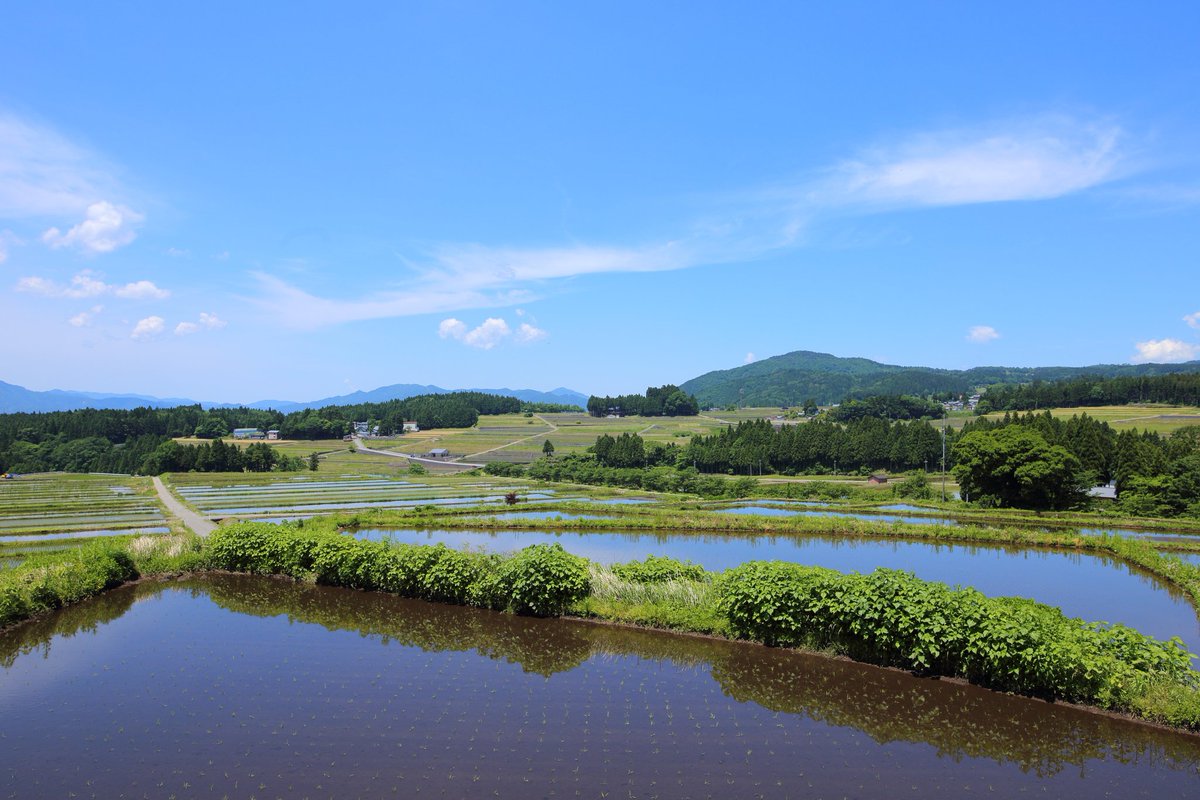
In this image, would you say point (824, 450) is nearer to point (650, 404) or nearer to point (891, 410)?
point (891, 410)

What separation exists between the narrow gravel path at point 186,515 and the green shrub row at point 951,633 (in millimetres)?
23509

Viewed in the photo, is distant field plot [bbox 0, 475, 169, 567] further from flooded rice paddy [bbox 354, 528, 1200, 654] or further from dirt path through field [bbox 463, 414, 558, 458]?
dirt path through field [bbox 463, 414, 558, 458]

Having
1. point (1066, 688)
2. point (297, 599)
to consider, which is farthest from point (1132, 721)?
point (297, 599)

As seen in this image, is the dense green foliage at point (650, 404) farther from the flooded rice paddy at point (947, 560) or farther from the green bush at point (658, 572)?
the green bush at point (658, 572)

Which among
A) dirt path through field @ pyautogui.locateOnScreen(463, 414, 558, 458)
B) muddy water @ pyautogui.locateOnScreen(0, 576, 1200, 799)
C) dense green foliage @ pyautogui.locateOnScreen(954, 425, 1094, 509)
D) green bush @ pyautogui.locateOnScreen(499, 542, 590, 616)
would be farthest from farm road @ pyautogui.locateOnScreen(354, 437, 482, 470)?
muddy water @ pyautogui.locateOnScreen(0, 576, 1200, 799)

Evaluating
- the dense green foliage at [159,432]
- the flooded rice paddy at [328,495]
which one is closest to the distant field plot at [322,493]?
the flooded rice paddy at [328,495]

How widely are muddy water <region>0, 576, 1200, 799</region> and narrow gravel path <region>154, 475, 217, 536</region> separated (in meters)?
15.6

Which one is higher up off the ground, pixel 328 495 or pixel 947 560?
pixel 328 495

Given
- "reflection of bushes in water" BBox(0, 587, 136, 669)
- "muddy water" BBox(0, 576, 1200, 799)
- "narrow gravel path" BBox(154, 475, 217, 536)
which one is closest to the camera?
"muddy water" BBox(0, 576, 1200, 799)

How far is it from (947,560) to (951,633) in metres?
14.8

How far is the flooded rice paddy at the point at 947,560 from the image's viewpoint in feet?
62.0

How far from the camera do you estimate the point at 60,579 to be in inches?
777

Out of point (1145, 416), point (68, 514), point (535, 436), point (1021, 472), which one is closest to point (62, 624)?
point (68, 514)

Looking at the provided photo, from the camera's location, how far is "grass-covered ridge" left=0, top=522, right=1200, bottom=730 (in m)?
12.2
